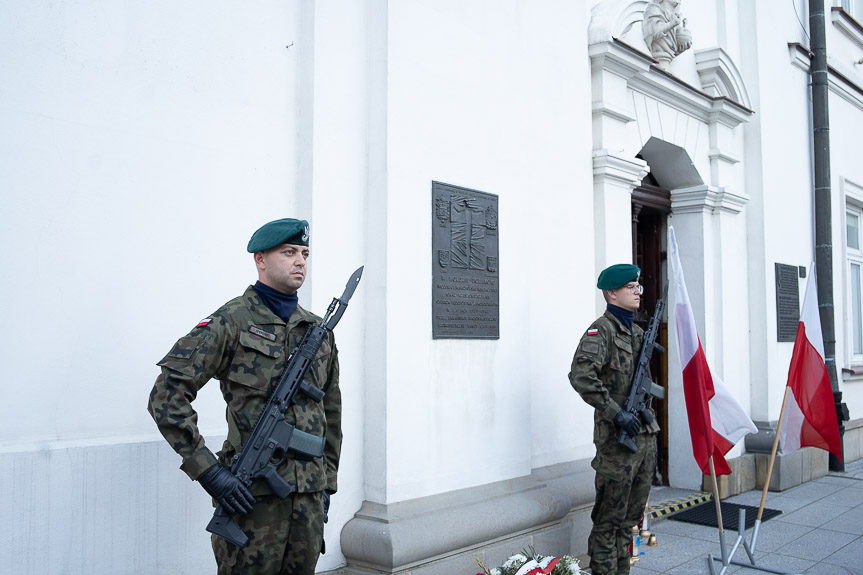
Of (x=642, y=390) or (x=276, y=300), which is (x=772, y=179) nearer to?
(x=642, y=390)

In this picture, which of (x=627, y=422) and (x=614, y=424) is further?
(x=614, y=424)

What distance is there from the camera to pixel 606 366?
4496 mm

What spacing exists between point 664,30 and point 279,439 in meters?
5.68

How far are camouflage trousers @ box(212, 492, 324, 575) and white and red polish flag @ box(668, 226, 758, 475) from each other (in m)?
2.76

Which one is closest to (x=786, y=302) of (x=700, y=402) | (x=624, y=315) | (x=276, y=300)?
(x=700, y=402)

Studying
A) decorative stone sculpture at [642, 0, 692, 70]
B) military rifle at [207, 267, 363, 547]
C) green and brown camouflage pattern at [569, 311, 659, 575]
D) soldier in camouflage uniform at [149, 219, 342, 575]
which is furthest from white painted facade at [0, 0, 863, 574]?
military rifle at [207, 267, 363, 547]

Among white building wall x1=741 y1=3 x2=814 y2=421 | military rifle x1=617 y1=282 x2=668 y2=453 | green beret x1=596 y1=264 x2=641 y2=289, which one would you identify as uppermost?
white building wall x1=741 y1=3 x2=814 y2=421

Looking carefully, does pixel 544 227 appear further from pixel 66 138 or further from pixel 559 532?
pixel 66 138

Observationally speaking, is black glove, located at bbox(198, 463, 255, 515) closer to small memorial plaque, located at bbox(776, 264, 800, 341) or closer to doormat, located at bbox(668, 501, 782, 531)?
doormat, located at bbox(668, 501, 782, 531)

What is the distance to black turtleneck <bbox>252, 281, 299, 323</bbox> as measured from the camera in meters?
2.93

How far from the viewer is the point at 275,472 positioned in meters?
2.71

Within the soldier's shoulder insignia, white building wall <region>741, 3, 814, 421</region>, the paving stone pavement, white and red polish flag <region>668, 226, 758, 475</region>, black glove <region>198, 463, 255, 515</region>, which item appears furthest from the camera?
white building wall <region>741, 3, 814, 421</region>

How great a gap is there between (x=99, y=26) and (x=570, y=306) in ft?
11.7

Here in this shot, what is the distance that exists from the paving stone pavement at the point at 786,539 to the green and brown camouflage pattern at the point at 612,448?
773 millimetres
